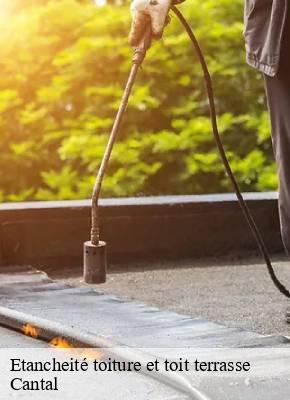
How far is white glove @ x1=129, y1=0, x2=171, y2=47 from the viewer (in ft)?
14.4

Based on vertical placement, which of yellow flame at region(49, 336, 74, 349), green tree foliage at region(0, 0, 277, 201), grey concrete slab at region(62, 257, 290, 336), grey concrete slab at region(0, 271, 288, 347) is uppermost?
green tree foliage at region(0, 0, 277, 201)

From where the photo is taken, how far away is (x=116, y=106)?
28.8 feet

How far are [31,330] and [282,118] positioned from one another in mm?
1182

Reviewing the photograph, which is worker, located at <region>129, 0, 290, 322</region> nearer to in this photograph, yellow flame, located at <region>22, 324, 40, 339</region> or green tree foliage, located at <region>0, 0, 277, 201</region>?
yellow flame, located at <region>22, 324, 40, 339</region>

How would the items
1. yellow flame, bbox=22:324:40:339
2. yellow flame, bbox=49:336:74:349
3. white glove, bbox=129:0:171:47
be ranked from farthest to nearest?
white glove, bbox=129:0:171:47, yellow flame, bbox=22:324:40:339, yellow flame, bbox=49:336:74:349

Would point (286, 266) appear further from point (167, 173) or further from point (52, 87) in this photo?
point (52, 87)

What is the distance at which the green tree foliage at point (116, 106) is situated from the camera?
864 cm

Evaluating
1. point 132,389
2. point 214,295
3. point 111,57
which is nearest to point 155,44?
point 111,57

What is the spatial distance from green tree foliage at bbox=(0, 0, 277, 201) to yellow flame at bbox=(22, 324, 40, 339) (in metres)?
4.20

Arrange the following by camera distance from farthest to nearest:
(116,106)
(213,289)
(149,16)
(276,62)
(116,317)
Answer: (116,106) < (213,289) < (116,317) < (149,16) < (276,62)

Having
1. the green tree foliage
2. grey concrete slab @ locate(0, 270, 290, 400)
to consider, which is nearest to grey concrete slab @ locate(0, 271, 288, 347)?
grey concrete slab @ locate(0, 270, 290, 400)

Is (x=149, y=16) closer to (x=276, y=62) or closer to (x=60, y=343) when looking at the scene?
(x=276, y=62)

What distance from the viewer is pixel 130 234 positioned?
6.48 m

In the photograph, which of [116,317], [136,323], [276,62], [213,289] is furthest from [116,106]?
[276,62]
